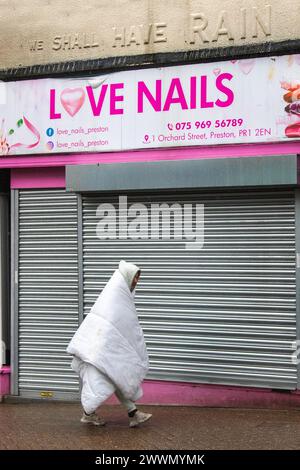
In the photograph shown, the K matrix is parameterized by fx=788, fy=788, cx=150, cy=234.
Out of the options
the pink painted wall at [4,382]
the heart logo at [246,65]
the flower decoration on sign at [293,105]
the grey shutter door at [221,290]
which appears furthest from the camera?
the pink painted wall at [4,382]

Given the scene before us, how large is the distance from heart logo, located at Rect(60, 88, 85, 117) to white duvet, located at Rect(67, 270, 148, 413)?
9.69 ft

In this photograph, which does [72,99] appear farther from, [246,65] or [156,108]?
[246,65]

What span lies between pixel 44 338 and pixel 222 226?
278 cm

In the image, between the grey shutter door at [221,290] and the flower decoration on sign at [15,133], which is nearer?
the grey shutter door at [221,290]

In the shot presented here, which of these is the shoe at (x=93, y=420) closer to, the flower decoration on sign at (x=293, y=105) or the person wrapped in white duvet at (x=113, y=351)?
the person wrapped in white duvet at (x=113, y=351)

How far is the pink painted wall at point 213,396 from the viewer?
886 cm

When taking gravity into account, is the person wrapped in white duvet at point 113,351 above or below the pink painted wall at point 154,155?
below

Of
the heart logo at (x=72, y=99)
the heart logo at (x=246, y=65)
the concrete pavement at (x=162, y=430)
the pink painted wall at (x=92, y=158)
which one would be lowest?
the concrete pavement at (x=162, y=430)

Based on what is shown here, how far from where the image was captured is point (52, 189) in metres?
10.2

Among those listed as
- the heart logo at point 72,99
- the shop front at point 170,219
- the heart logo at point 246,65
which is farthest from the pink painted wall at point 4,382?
the heart logo at point 246,65

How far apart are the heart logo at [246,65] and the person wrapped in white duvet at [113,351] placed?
282 centimetres

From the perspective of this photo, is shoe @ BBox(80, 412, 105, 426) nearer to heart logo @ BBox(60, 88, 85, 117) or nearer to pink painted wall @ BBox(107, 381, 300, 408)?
pink painted wall @ BBox(107, 381, 300, 408)

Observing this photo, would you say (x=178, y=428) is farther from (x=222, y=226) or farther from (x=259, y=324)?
(x=222, y=226)
